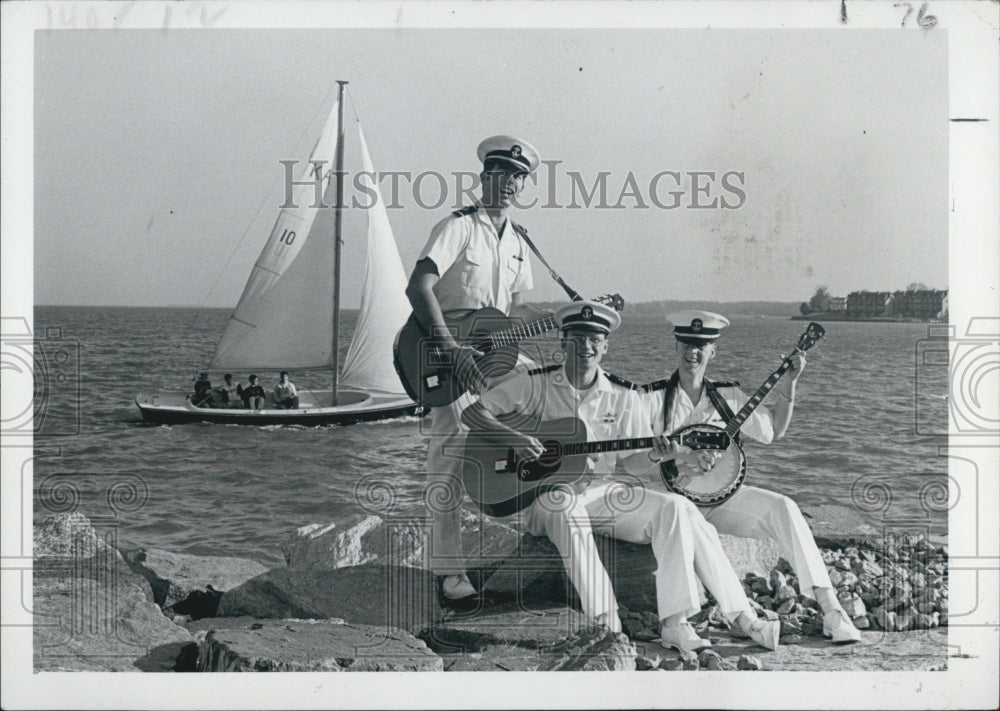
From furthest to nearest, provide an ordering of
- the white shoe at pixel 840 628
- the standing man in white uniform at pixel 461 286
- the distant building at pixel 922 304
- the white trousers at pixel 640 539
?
the distant building at pixel 922 304
the standing man in white uniform at pixel 461 286
the white shoe at pixel 840 628
the white trousers at pixel 640 539

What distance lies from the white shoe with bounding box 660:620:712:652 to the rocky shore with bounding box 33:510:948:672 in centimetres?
5

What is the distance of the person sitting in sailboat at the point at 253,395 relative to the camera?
5.21 meters

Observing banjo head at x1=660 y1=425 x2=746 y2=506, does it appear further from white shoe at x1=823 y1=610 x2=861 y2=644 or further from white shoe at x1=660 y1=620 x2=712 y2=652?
white shoe at x1=823 y1=610 x2=861 y2=644

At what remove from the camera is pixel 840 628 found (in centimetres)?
493

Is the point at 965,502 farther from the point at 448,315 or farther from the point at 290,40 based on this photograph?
the point at 290,40

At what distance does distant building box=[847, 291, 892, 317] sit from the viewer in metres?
5.09

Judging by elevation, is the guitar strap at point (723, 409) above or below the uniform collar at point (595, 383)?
below

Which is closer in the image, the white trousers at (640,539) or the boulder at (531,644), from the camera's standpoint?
the white trousers at (640,539)

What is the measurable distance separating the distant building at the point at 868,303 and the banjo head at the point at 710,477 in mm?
922

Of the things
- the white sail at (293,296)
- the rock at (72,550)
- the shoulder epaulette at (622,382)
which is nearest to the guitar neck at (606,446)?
the shoulder epaulette at (622,382)

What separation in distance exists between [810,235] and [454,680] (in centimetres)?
288

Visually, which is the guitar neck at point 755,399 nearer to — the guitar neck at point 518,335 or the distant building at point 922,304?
the distant building at point 922,304

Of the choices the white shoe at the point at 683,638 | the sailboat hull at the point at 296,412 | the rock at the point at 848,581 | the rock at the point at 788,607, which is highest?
the sailboat hull at the point at 296,412

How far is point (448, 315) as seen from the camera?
5.02 metres
